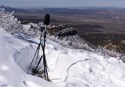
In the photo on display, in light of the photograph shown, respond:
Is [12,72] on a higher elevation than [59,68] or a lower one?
higher

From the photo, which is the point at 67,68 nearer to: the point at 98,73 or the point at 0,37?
the point at 98,73

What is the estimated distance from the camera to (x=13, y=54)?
8.01 m

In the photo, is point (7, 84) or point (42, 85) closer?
point (7, 84)

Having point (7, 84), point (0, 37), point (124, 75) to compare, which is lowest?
point (124, 75)

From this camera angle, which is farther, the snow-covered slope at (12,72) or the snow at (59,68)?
the snow at (59,68)

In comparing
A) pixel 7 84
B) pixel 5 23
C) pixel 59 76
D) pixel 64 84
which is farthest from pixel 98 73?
pixel 5 23

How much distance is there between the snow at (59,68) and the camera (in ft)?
23.4

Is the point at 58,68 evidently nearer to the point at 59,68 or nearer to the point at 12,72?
the point at 59,68

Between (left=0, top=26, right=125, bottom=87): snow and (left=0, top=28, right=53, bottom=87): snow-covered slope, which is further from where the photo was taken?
(left=0, top=26, right=125, bottom=87): snow

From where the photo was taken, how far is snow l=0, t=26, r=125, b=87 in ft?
23.4

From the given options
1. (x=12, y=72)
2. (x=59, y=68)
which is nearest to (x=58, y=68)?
(x=59, y=68)

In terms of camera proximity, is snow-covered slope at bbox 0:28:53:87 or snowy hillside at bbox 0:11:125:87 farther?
snowy hillside at bbox 0:11:125:87

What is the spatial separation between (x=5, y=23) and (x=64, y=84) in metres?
6.45

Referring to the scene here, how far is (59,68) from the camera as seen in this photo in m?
9.26
